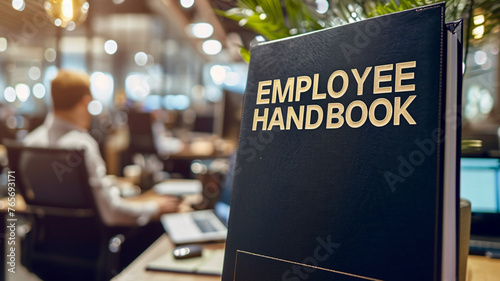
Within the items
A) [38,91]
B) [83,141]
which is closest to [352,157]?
[83,141]

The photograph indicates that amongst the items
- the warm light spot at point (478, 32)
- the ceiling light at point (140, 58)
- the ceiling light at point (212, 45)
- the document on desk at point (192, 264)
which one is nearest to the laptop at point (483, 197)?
the warm light spot at point (478, 32)

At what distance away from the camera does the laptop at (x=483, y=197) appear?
1.10 metres

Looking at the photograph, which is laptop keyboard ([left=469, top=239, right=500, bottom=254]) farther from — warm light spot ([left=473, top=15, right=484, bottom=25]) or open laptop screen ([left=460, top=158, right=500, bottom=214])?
warm light spot ([left=473, top=15, right=484, bottom=25])

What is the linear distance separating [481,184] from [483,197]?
0.04 metres

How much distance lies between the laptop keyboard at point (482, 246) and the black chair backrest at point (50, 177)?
1.45 metres

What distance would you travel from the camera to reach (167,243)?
133 centimetres

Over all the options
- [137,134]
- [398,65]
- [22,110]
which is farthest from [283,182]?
[22,110]

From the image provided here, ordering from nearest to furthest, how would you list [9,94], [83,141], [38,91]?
[83,141] < [38,91] < [9,94]

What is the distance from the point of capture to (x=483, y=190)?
1.12 metres

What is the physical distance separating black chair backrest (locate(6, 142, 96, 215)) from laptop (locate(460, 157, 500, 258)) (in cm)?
142

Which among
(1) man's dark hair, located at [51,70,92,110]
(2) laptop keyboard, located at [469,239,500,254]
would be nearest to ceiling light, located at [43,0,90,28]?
(1) man's dark hair, located at [51,70,92,110]

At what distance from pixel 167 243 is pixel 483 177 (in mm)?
1091

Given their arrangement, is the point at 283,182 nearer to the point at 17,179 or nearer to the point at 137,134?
the point at 17,179

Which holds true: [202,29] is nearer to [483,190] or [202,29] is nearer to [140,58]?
[483,190]
